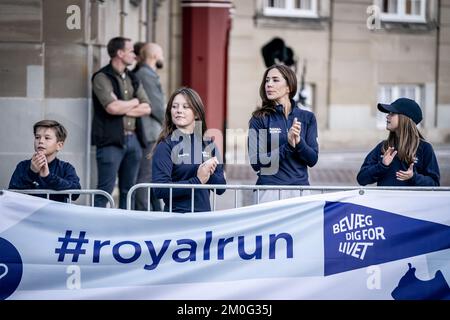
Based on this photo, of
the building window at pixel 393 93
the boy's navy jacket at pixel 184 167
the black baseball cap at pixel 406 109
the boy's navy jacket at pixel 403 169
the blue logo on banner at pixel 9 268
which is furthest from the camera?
the building window at pixel 393 93

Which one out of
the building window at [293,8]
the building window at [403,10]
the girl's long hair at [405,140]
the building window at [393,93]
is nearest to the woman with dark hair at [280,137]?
the girl's long hair at [405,140]

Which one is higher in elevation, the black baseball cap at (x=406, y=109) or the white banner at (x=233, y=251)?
the black baseball cap at (x=406, y=109)

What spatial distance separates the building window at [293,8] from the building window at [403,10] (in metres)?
1.67

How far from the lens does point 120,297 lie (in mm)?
8133

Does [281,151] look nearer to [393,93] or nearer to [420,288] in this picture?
[420,288]

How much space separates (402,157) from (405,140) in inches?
5.7

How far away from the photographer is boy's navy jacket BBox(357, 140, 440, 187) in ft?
30.7

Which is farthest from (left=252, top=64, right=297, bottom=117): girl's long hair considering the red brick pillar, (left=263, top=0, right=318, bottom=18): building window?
(left=263, top=0, right=318, bottom=18): building window

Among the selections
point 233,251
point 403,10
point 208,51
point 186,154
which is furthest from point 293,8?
point 233,251

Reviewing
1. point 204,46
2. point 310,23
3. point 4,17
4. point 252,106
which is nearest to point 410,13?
point 310,23

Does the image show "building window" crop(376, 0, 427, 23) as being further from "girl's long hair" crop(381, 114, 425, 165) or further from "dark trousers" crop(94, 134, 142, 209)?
"girl's long hair" crop(381, 114, 425, 165)

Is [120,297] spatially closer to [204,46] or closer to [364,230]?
[364,230]

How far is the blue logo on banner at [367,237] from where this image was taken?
8219 millimetres

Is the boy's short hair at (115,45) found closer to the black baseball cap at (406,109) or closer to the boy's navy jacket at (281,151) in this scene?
the boy's navy jacket at (281,151)
